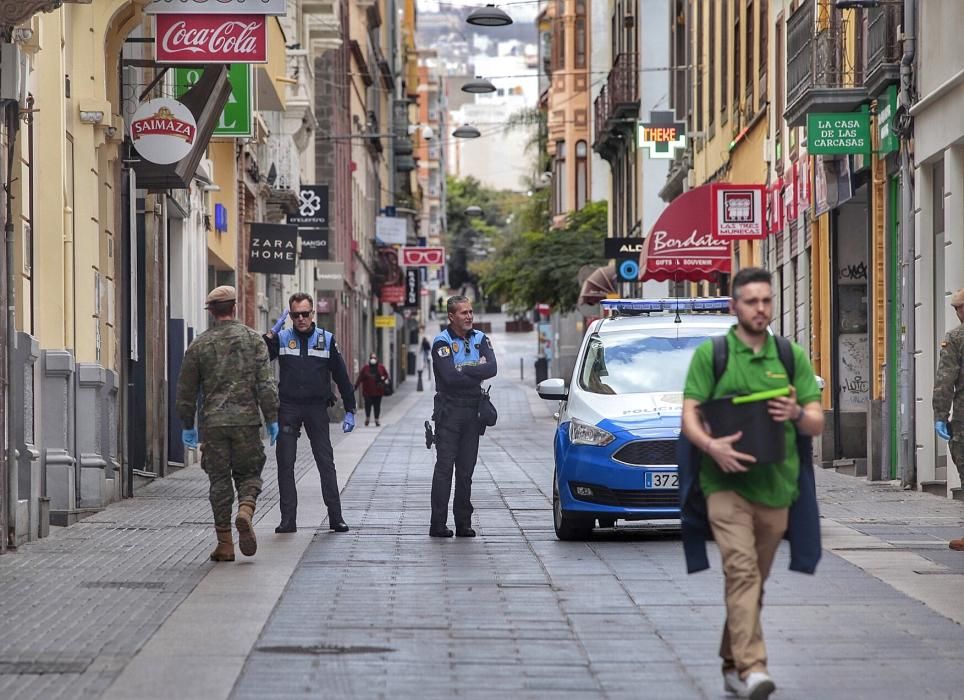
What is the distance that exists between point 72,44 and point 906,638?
12138mm

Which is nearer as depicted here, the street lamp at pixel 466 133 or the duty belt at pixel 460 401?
the duty belt at pixel 460 401

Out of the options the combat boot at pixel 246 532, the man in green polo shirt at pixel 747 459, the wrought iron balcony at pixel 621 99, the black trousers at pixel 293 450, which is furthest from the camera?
the wrought iron balcony at pixel 621 99

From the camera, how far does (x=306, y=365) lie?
1623cm

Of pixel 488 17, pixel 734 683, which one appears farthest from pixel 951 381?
pixel 488 17

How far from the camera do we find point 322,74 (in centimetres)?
5997

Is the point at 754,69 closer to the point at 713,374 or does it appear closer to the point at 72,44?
the point at 72,44

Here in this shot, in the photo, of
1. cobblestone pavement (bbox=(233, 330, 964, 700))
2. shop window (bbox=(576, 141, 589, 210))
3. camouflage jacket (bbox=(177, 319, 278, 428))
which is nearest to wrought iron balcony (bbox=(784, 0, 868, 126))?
cobblestone pavement (bbox=(233, 330, 964, 700))

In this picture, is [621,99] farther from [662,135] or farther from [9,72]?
[9,72]

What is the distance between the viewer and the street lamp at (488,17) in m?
37.5

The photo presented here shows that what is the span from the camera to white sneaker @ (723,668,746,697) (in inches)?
326

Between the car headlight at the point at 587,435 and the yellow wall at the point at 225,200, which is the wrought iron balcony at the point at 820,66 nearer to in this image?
the car headlight at the point at 587,435

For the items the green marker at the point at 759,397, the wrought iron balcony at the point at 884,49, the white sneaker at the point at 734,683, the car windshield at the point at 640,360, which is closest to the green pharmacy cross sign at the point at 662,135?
the wrought iron balcony at the point at 884,49

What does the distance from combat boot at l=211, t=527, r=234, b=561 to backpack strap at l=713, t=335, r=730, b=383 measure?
6.06 meters

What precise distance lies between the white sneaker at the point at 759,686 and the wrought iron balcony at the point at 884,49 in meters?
15.5
